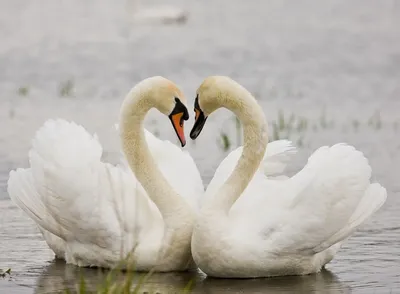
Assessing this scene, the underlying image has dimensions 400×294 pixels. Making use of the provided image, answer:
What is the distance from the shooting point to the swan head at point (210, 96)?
9195 mm

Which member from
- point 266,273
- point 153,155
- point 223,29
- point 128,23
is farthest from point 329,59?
point 266,273

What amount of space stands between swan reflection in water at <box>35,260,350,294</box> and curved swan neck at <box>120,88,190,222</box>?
20.6 inches

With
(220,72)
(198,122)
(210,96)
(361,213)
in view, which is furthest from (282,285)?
Answer: (220,72)

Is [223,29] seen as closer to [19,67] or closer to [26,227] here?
[19,67]

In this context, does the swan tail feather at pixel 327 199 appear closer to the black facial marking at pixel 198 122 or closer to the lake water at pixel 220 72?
the lake water at pixel 220 72

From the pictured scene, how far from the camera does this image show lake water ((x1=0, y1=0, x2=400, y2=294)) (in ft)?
30.5

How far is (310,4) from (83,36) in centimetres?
702

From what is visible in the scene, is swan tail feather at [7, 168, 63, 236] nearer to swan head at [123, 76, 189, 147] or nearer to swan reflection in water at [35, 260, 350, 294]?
swan reflection in water at [35, 260, 350, 294]

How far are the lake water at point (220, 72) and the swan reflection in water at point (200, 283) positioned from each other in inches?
0.6

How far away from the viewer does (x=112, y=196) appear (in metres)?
9.16

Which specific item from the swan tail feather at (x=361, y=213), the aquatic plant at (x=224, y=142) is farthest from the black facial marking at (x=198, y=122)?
the aquatic plant at (x=224, y=142)

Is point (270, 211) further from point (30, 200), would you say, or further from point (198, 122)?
point (30, 200)

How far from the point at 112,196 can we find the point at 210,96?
1038 mm

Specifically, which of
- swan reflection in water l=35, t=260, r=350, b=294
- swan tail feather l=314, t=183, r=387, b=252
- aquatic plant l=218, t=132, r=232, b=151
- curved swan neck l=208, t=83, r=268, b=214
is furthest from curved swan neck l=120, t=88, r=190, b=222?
aquatic plant l=218, t=132, r=232, b=151
